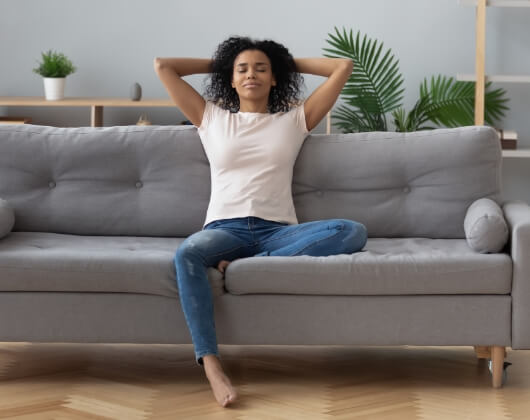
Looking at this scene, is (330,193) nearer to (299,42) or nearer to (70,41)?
(299,42)

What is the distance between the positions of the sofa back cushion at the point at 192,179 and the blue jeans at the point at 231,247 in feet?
0.98

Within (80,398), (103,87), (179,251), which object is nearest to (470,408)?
(179,251)

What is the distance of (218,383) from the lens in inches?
92.7

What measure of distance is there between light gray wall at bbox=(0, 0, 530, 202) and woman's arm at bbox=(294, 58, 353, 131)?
1.93 metres

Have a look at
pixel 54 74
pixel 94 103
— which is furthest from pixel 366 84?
pixel 54 74

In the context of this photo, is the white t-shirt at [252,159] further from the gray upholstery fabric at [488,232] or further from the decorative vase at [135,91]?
the decorative vase at [135,91]

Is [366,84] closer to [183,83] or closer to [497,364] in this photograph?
[183,83]

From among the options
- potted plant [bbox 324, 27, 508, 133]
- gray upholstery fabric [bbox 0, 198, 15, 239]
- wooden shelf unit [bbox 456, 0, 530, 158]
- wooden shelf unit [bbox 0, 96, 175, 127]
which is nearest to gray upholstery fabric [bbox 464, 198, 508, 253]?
gray upholstery fabric [bbox 0, 198, 15, 239]

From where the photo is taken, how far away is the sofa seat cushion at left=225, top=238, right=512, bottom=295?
8.00 ft

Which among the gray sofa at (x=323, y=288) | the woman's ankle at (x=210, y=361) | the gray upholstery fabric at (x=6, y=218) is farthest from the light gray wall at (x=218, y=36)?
the woman's ankle at (x=210, y=361)

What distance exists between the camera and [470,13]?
500cm

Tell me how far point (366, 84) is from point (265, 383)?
2.57 meters

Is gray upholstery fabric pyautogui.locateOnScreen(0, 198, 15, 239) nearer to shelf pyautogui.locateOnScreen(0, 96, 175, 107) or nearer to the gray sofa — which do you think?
the gray sofa

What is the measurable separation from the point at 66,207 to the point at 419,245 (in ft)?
4.03
